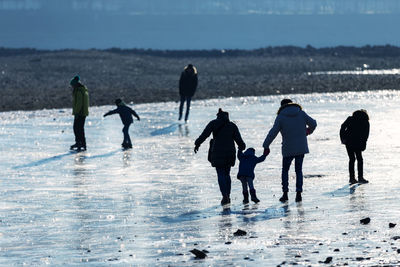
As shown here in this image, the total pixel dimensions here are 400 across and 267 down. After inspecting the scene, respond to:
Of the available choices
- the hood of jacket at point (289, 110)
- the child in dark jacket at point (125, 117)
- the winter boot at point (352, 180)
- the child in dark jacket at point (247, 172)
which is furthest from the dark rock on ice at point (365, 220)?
the child in dark jacket at point (125, 117)

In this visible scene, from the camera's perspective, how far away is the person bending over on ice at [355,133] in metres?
14.6

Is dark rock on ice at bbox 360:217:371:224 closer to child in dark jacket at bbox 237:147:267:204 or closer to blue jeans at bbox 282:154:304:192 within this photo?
blue jeans at bbox 282:154:304:192

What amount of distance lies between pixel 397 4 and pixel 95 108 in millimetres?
159253

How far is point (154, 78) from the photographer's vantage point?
2162 inches

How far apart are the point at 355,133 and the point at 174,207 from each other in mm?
3230

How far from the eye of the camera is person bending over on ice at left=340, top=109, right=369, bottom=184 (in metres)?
14.6

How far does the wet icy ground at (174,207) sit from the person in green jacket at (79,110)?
337 mm

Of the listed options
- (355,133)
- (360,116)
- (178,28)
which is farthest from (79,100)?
(178,28)

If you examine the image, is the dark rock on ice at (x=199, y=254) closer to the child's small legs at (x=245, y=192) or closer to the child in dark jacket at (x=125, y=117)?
the child's small legs at (x=245, y=192)

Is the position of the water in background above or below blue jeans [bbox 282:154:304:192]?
above

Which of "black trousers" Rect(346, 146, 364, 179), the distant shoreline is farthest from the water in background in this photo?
"black trousers" Rect(346, 146, 364, 179)

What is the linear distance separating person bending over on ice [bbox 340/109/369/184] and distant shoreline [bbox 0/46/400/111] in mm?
19920

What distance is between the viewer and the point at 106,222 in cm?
1180

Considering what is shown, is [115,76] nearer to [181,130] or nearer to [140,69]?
[140,69]
